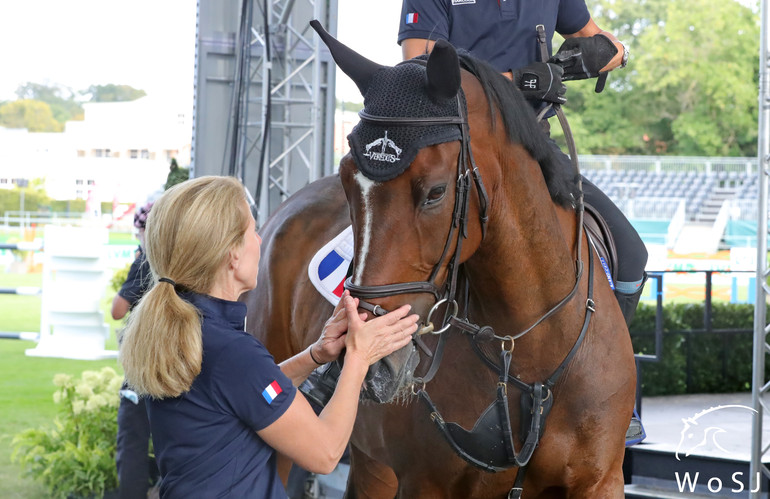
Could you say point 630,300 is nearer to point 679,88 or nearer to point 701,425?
point 701,425

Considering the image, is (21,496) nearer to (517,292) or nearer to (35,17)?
(517,292)

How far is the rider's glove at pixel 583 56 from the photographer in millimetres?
2338

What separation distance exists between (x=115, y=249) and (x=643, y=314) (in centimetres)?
773

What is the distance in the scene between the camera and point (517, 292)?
1.97 meters

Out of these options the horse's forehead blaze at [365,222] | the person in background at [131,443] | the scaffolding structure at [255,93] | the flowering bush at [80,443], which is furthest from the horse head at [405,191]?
the scaffolding structure at [255,93]

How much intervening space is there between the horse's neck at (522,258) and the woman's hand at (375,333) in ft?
1.30

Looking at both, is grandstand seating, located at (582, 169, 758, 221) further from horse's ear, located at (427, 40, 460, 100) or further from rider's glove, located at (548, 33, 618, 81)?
horse's ear, located at (427, 40, 460, 100)

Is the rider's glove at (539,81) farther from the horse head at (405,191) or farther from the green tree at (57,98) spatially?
the green tree at (57,98)

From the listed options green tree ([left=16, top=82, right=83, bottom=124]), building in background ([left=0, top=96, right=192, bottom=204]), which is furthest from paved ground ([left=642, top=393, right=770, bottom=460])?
green tree ([left=16, top=82, right=83, bottom=124])

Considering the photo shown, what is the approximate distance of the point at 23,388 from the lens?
819 centimetres

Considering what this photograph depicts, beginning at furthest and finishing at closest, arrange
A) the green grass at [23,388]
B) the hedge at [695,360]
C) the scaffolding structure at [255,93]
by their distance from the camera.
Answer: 1. the hedge at [695,360]
2. the scaffolding structure at [255,93]
3. the green grass at [23,388]

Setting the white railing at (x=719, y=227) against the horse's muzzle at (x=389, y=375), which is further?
the white railing at (x=719, y=227)

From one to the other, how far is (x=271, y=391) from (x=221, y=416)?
11cm

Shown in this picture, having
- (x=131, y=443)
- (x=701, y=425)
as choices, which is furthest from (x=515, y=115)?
(x=701, y=425)
